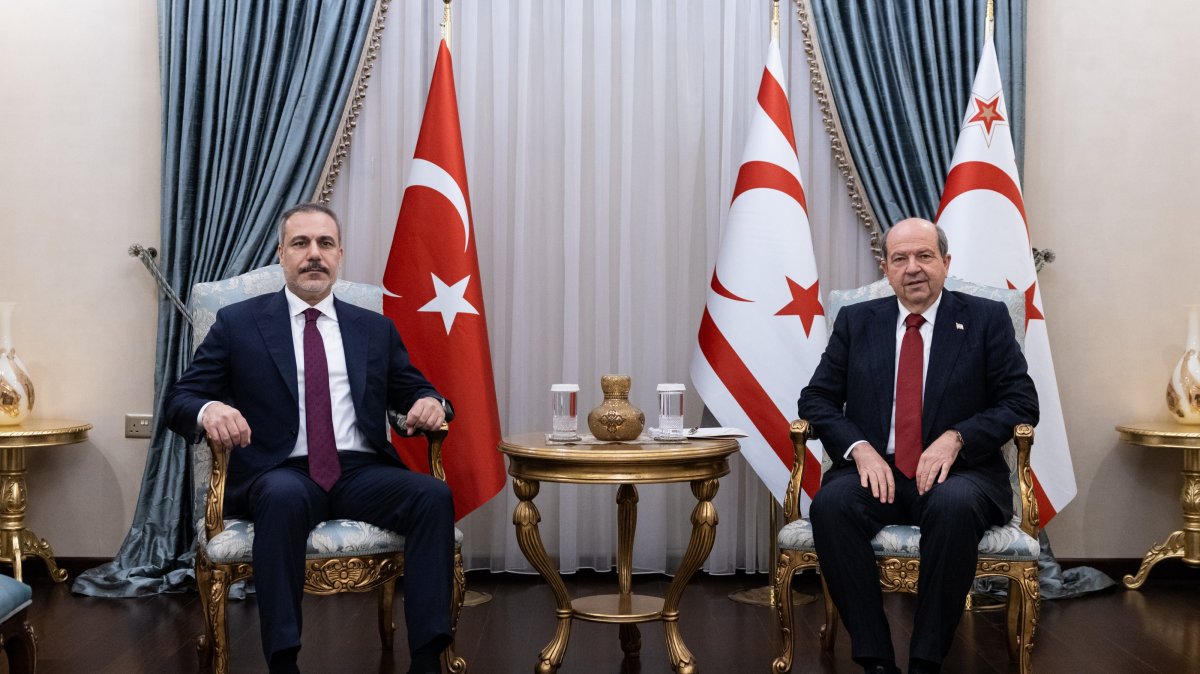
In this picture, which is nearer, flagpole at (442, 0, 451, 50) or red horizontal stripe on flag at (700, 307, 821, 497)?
red horizontal stripe on flag at (700, 307, 821, 497)

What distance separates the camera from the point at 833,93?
14.5ft

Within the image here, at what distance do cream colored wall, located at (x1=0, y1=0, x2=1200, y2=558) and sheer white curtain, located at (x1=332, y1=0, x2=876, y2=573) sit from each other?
892 mm

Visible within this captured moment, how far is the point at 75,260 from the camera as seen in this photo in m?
4.45

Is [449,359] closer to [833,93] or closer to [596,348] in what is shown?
[596,348]

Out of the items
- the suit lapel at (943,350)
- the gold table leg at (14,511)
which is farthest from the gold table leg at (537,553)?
the gold table leg at (14,511)

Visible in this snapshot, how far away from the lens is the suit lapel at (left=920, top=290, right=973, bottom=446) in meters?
3.01

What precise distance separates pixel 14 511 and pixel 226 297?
159 cm

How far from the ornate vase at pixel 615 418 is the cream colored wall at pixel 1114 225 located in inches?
90.4

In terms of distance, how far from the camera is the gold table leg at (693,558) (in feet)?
9.80

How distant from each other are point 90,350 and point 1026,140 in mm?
3999

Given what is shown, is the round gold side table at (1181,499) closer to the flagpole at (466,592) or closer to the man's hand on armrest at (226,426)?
the flagpole at (466,592)

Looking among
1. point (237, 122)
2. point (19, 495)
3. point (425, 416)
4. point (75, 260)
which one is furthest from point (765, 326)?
point (19, 495)

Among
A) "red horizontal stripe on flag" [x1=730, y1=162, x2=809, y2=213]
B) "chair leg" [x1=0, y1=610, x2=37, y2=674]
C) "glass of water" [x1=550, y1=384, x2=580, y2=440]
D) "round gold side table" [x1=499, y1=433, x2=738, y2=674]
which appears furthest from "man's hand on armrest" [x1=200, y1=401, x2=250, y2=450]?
"red horizontal stripe on flag" [x1=730, y1=162, x2=809, y2=213]

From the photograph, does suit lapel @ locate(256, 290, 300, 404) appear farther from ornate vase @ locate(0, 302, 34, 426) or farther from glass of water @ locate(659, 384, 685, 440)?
ornate vase @ locate(0, 302, 34, 426)
